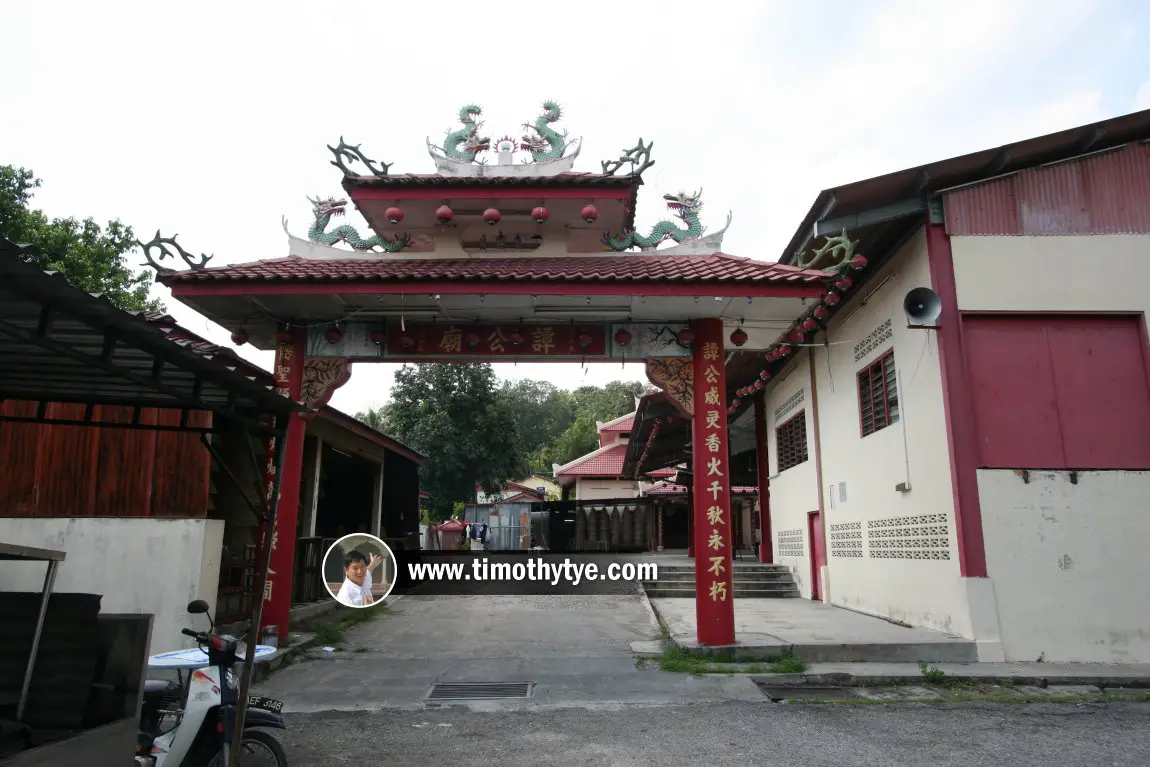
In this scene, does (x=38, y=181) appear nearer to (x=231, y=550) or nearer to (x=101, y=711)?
(x=231, y=550)

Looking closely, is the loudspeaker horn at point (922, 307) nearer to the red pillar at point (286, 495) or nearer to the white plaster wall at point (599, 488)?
the red pillar at point (286, 495)

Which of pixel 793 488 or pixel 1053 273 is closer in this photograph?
pixel 1053 273

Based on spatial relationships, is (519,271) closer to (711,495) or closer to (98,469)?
(711,495)

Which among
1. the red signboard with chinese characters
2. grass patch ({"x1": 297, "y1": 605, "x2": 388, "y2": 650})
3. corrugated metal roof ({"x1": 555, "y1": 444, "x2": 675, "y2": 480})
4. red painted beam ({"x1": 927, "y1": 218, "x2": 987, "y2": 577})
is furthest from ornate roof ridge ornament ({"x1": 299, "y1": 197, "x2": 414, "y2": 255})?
corrugated metal roof ({"x1": 555, "y1": 444, "x2": 675, "y2": 480})

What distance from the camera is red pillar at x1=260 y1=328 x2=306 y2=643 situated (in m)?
8.30

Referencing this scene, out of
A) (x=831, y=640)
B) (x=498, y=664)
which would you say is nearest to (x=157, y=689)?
(x=498, y=664)

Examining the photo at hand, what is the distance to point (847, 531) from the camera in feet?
38.0

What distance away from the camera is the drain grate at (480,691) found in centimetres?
671

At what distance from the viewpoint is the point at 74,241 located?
16531mm

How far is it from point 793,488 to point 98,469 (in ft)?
37.6

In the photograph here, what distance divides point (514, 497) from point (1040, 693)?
30881 millimetres

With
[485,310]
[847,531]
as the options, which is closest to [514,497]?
[847,531]

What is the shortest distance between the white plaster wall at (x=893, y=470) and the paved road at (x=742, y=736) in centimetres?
223

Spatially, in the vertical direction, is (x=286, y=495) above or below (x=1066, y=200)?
below
